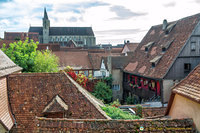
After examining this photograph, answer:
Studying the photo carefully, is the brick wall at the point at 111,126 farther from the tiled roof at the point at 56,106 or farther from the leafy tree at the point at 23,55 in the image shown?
the leafy tree at the point at 23,55

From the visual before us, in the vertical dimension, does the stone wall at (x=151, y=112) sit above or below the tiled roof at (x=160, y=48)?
below

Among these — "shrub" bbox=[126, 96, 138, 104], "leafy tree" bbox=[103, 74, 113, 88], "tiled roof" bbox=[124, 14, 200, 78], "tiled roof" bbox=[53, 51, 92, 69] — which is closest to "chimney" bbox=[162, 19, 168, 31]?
"tiled roof" bbox=[124, 14, 200, 78]

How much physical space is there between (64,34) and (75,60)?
69033 mm

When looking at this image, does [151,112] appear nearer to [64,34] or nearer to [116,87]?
[116,87]

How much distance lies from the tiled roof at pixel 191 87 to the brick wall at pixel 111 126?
78 centimetres

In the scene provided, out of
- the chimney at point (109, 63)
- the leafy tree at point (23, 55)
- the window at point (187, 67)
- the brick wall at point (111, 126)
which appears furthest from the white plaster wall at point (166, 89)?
the brick wall at point (111, 126)

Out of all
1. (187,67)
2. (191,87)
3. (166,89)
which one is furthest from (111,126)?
(187,67)

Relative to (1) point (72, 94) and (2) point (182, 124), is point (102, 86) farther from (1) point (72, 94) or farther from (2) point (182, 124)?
(2) point (182, 124)

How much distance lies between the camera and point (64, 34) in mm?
100812

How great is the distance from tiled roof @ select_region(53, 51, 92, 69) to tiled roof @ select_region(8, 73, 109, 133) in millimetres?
21143

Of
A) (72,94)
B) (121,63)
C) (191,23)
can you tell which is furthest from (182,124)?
(121,63)

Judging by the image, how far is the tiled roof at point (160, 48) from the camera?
838 inches

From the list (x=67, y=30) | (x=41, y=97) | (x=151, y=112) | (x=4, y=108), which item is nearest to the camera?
(x=4, y=108)

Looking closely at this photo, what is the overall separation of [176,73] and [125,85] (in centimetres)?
994
